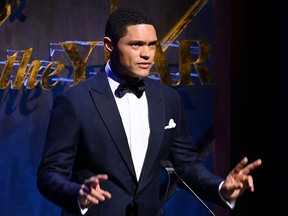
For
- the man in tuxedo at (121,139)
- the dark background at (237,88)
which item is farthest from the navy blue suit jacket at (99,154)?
the dark background at (237,88)

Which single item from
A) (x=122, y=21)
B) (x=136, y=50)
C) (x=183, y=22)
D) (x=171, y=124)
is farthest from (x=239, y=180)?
(x=183, y=22)

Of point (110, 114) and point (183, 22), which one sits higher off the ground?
point (183, 22)

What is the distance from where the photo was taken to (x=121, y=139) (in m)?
2.27

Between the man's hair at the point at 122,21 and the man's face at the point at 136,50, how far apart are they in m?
0.02

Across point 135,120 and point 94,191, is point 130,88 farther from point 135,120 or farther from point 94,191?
point 94,191

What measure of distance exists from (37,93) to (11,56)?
10.4 inches

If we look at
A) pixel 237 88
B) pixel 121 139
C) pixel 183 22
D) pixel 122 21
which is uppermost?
A: pixel 122 21

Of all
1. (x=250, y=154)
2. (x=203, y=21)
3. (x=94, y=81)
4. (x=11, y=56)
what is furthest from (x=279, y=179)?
(x=94, y=81)

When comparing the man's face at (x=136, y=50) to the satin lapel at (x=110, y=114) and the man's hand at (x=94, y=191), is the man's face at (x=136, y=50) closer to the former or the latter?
the satin lapel at (x=110, y=114)

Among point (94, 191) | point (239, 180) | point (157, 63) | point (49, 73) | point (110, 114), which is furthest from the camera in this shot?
point (157, 63)

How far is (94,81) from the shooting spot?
2.38 m

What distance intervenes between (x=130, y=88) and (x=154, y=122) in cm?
15

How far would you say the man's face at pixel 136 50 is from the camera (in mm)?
2326

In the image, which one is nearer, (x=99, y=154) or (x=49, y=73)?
(x=99, y=154)
